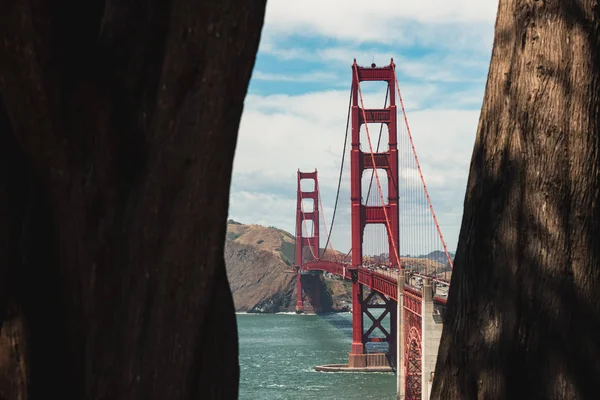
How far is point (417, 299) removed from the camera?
25.0 meters

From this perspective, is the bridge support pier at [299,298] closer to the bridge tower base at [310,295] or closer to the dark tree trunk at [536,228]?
the bridge tower base at [310,295]

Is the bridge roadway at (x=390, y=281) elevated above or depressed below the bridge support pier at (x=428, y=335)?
above

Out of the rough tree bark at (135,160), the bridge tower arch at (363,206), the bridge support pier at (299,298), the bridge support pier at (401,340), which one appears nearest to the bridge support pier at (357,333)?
the bridge tower arch at (363,206)

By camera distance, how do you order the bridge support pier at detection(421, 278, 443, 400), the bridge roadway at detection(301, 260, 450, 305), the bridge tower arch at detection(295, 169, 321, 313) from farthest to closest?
1. the bridge tower arch at detection(295, 169, 321, 313)
2. the bridge roadway at detection(301, 260, 450, 305)
3. the bridge support pier at detection(421, 278, 443, 400)

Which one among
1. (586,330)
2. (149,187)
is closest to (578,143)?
(586,330)

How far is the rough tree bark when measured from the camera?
1.68 meters

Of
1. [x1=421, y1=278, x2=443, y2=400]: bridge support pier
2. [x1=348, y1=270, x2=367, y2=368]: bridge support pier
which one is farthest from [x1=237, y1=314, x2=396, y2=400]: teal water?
[x1=421, y1=278, x2=443, y2=400]: bridge support pier

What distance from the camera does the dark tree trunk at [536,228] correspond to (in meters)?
2.28

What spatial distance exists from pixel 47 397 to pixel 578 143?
1492 millimetres

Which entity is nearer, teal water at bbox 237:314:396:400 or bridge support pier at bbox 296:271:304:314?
teal water at bbox 237:314:396:400

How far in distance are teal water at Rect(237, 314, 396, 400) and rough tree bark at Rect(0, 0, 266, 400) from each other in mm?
29764

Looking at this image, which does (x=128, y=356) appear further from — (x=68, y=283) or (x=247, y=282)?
(x=247, y=282)

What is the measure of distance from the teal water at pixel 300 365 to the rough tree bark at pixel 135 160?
1172 inches

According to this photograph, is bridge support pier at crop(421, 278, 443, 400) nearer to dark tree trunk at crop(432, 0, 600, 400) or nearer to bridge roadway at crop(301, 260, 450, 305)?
bridge roadway at crop(301, 260, 450, 305)
